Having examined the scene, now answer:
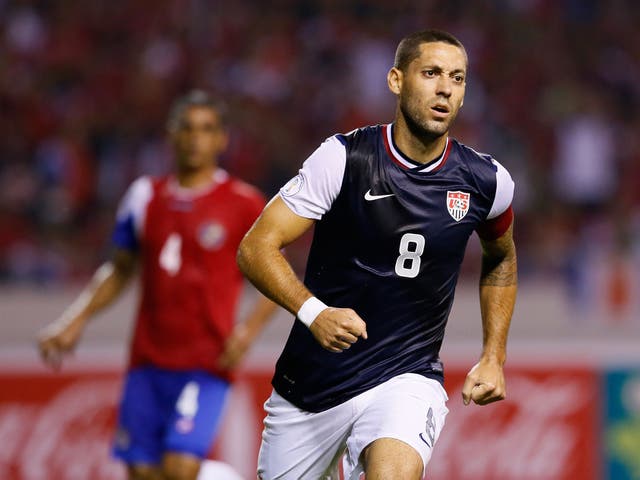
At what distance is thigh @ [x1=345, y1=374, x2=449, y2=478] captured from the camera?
13.8 feet

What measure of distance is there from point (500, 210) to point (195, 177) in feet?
7.90

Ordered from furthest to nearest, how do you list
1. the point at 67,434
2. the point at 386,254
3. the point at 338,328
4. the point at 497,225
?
1. the point at 67,434
2. the point at 497,225
3. the point at 386,254
4. the point at 338,328

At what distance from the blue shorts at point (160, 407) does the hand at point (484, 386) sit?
7.47 ft

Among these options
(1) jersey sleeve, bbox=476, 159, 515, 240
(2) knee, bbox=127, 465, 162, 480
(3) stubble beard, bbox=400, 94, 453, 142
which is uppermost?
(3) stubble beard, bbox=400, 94, 453, 142

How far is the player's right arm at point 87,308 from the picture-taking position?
20.9ft

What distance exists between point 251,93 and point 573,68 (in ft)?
12.1

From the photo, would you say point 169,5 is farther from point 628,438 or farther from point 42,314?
point 628,438

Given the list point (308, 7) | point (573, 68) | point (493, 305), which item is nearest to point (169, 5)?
point (308, 7)

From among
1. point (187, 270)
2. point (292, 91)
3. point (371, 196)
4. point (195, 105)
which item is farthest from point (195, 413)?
point (292, 91)

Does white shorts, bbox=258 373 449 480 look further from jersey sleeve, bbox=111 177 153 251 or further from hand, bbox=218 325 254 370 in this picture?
jersey sleeve, bbox=111 177 153 251

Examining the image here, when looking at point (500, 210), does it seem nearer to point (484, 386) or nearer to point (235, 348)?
point (484, 386)

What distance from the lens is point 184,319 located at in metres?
6.32

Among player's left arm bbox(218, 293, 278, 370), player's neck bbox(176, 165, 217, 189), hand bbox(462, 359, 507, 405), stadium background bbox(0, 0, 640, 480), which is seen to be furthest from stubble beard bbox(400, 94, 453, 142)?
stadium background bbox(0, 0, 640, 480)

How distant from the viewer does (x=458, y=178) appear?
4434 mm
